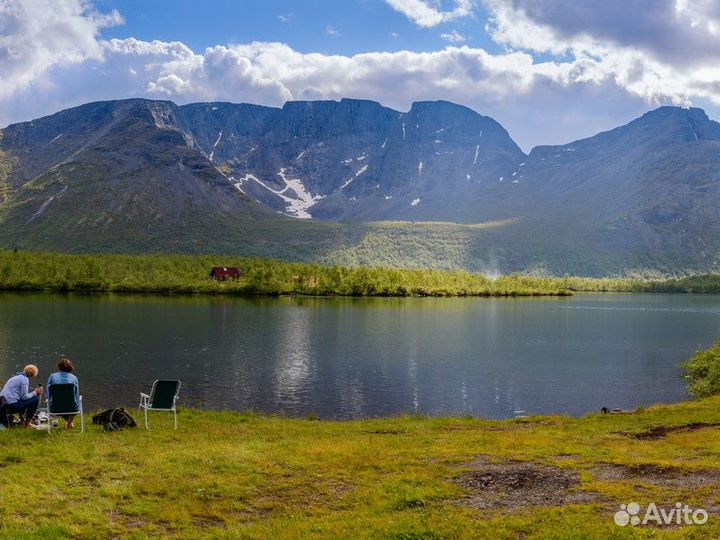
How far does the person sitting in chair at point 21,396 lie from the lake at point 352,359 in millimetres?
16820

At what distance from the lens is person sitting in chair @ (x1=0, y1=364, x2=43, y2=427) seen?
2148 centimetres

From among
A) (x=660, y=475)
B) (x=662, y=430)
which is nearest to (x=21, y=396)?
(x=660, y=475)

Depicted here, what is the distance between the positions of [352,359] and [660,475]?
51.6 m

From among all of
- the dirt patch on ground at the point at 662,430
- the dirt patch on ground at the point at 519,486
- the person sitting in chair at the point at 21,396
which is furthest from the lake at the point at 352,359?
the dirt patch on ground at the point at 519,486

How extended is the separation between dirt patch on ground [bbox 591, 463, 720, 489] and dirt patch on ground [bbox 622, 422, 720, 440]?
6.98 metres

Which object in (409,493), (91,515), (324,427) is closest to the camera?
(91,515)

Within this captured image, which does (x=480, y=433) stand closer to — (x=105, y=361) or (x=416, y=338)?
(x=105, y=361)

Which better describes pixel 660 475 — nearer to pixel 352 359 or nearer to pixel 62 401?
pixel 62 401

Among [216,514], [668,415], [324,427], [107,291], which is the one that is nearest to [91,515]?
[216,514]

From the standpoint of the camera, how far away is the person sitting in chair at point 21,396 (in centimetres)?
2148

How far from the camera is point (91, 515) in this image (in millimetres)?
13141

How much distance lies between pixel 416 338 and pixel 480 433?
212 ft

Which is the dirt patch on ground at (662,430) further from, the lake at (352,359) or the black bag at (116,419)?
the black bag at (116,419)

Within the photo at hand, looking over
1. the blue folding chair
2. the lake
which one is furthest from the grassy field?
the lake
